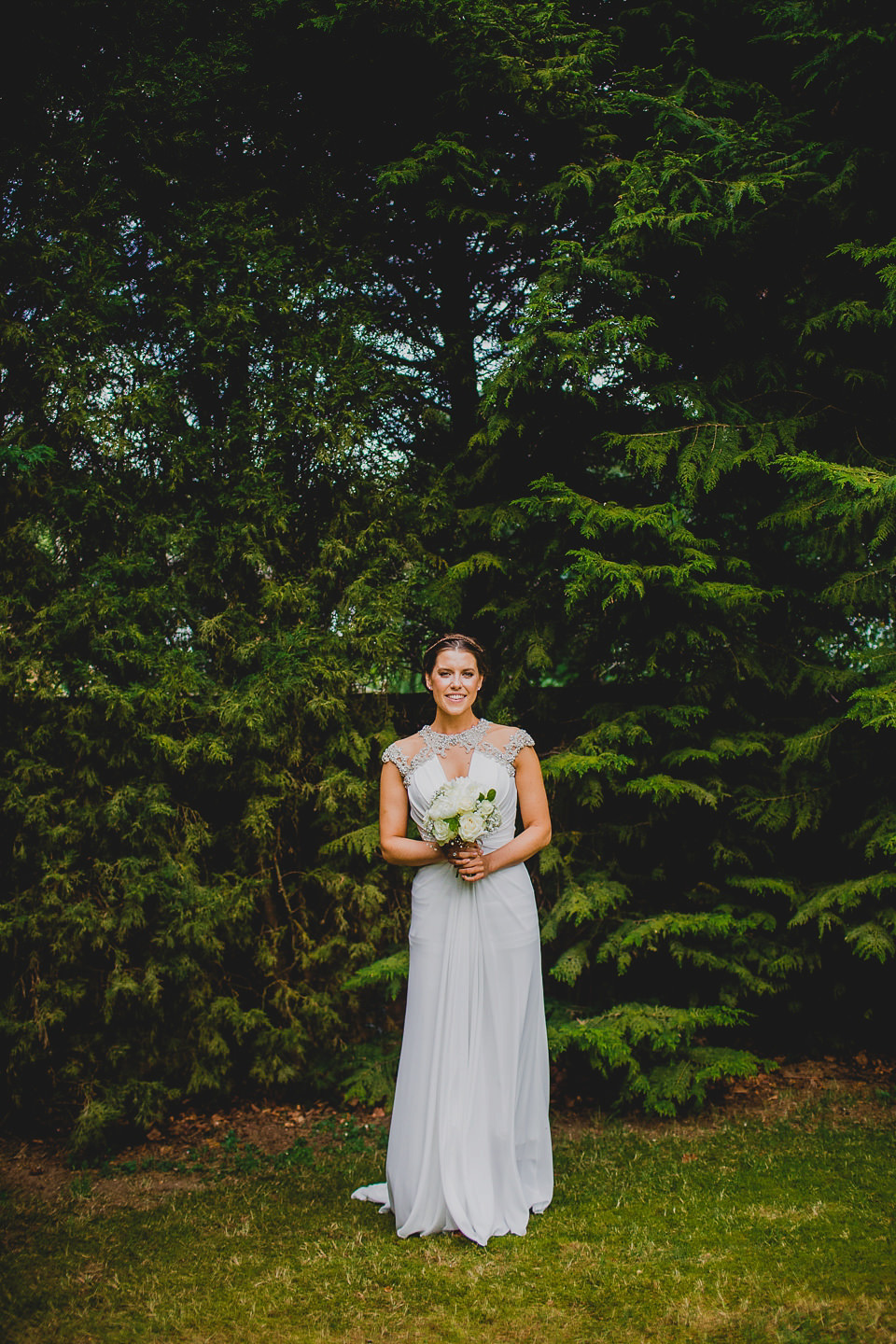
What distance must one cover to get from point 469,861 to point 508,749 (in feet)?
1.97

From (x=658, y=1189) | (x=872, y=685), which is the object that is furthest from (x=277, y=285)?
(x=658, y=1189)

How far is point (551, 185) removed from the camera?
234 inches

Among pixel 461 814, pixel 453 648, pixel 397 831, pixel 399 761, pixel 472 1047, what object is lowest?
pixel 472 1047

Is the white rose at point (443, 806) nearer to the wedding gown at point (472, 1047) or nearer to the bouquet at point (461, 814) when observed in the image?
the bouquet at point (461, 814)

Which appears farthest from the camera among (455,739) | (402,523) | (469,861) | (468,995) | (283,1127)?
(402,523)

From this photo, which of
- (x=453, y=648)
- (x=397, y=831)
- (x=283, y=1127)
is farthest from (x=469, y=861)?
(x=283, y=1127)

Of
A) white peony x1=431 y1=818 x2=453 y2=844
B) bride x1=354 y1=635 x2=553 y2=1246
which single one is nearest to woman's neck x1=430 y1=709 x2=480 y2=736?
bride x1=354 y1=635 x2=553 y2=1246

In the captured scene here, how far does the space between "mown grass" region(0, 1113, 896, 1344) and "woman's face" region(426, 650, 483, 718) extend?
7.41 feet

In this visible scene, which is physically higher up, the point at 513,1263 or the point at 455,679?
the point at 455,679

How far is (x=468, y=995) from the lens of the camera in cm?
407

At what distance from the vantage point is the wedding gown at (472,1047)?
3914mm

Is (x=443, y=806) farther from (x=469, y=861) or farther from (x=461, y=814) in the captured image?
(x=469, y=861)

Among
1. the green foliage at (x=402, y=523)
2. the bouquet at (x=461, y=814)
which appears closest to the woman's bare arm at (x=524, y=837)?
the bouquet at (x=461, y=814)

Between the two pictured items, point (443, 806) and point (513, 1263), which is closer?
point (513, 1263)
